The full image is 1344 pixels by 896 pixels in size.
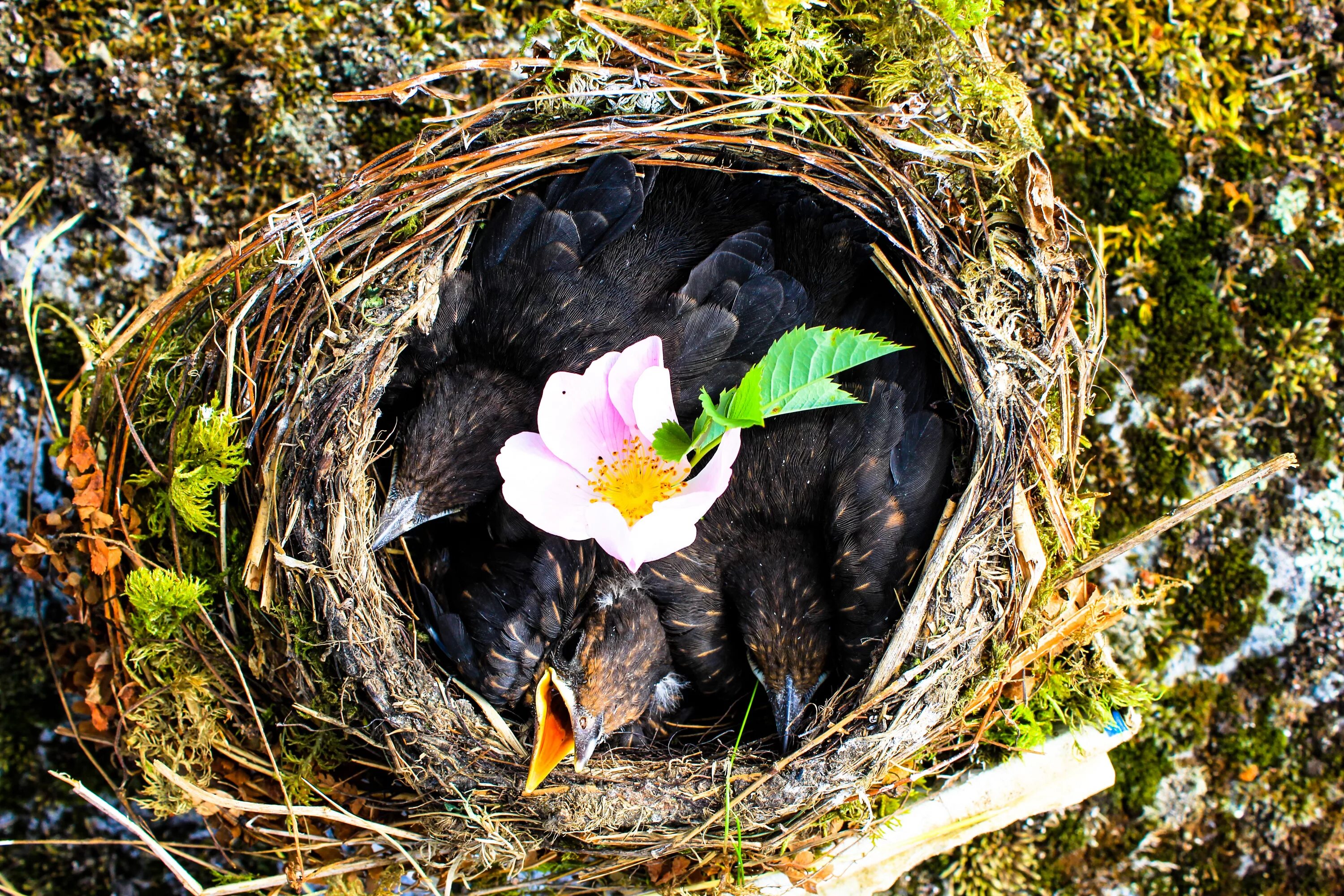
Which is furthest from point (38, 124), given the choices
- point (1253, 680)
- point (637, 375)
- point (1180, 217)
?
point (1253, 680)

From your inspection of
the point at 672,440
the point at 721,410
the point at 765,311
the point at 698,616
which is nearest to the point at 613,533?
the point at 672,440

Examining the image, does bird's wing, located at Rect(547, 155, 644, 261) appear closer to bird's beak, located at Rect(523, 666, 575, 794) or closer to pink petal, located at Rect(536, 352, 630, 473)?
pink petal, located at Rect(536, 352, 630, 473)

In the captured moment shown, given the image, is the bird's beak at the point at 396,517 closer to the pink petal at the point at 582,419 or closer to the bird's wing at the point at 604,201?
the pink petal at the point at 582,419

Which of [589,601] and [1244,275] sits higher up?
[1244,275]

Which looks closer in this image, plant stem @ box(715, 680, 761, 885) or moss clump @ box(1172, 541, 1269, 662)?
plant stem @ box(715, 680, 761, 885)

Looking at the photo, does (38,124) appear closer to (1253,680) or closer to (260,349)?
(260,349)

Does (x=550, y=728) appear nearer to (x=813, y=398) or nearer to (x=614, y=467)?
(x=614, y=467)

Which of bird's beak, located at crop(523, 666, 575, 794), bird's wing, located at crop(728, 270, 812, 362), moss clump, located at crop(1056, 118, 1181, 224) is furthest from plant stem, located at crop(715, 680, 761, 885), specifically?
moss clump, located at crop(1056, 118, 1181, 224)
